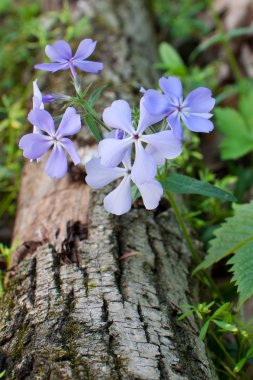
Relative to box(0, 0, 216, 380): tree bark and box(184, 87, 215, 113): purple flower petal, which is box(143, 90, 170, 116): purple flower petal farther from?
box(0, 0, 216, 380): tree bark

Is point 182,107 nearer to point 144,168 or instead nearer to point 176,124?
point 176,124

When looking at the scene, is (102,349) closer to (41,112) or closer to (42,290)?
(42,290)

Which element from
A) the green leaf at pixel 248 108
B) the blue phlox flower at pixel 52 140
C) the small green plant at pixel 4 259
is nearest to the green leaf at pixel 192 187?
the blue phlox flower at pixel 52 140

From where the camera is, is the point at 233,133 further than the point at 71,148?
Yes

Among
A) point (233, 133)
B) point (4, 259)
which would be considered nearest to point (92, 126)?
point (4, 259)

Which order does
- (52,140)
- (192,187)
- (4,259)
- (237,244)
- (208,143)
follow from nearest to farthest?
(52,140)
(192,187)
(237,244)
(4,259)
(208,143)

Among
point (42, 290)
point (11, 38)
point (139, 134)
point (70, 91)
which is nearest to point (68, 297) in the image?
point (42, 290)
